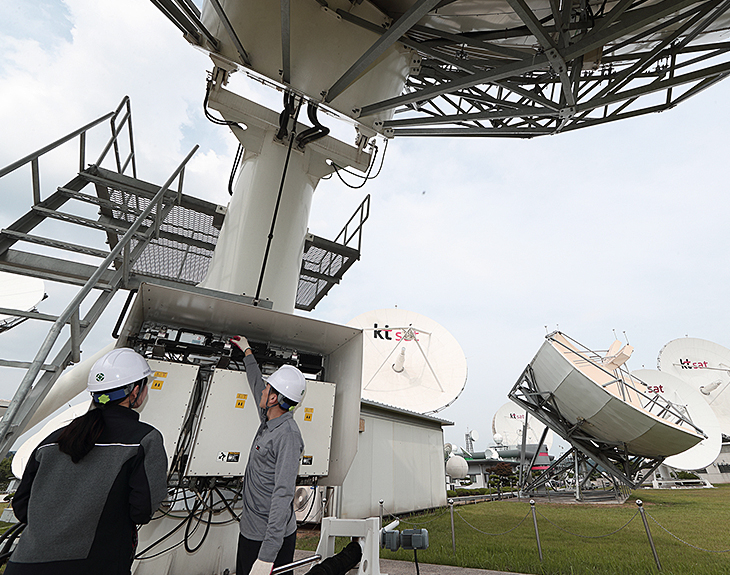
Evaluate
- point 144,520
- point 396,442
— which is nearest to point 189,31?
point 144,520

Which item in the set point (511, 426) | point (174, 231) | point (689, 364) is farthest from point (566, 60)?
point (511, 426)

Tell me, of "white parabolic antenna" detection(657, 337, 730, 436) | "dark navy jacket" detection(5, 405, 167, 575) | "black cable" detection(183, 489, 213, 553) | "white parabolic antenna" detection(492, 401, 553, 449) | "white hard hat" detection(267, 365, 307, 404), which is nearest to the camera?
"dark navy jacket" detection(5, 405, 167, 575)

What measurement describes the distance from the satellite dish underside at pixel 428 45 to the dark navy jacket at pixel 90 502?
4136 mm

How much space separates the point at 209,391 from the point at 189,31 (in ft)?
14.3

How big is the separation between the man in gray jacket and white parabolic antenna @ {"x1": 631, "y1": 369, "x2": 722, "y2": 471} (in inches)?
788

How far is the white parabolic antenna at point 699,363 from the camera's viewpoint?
1047 inches

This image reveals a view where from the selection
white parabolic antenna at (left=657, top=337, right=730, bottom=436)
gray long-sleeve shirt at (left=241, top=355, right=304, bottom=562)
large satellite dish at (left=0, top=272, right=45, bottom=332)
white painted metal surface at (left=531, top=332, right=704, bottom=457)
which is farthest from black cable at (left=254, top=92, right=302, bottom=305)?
white parabolic antenna at (left=657, top=337, right=730, bottom=436)

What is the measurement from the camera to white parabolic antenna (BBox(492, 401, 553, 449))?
33.6 m

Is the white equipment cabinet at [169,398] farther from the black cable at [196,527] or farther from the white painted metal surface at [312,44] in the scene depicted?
the white painted metal surface at [312,44]

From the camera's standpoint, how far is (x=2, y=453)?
249 cm

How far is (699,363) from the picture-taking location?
89.7 ft

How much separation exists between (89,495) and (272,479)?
4.55 feet

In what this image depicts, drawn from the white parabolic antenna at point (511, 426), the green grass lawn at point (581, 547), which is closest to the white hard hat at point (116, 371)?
the green grass lawn at point (581, 547)

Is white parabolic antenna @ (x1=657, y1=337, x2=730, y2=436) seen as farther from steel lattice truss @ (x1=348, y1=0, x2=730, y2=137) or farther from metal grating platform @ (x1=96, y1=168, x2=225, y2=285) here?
metal grating platform @ (x1=96, y1=168, x2=225, y2=285)
